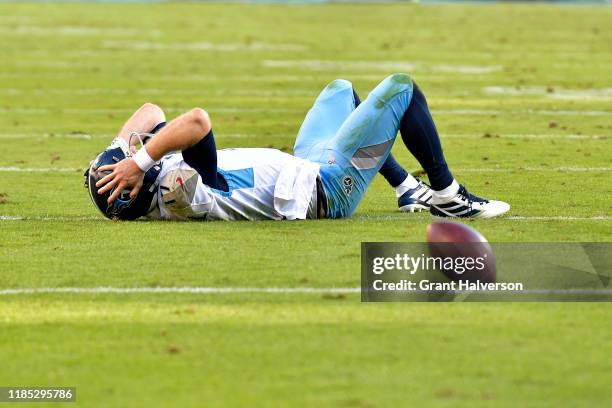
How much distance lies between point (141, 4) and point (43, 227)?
39.2 metres

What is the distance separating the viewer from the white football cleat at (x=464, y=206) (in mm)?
8844

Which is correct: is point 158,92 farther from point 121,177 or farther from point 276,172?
point 121,177

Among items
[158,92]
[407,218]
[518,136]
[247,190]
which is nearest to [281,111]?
[158,92]

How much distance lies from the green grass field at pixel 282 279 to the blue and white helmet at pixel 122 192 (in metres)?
0.10

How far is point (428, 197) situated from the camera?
9359 millimetres

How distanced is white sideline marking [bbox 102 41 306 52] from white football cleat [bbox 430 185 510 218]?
1877 cm

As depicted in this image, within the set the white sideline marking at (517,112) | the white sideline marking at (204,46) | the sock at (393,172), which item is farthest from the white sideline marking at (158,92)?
the sock at (393,172)

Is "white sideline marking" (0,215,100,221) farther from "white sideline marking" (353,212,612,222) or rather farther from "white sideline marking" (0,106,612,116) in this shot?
"white sideline marking" (0,106,612,116)

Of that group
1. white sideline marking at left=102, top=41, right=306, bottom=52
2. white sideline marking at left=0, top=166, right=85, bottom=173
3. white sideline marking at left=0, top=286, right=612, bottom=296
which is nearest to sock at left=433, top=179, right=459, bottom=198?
white sideline marking at left=0, top=286, right=612, bottom=296

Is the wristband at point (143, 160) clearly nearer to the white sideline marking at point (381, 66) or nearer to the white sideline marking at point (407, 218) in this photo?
the white sideline marking at point (407, 218)

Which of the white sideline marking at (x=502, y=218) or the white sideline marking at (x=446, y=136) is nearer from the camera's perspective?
the white sideline marking at (x=502, y=218)

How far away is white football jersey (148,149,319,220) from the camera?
8.49m

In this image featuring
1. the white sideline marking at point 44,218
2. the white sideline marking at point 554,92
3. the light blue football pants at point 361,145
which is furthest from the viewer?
the white sideline marking at point 554,92

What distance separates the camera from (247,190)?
28.3 ft
